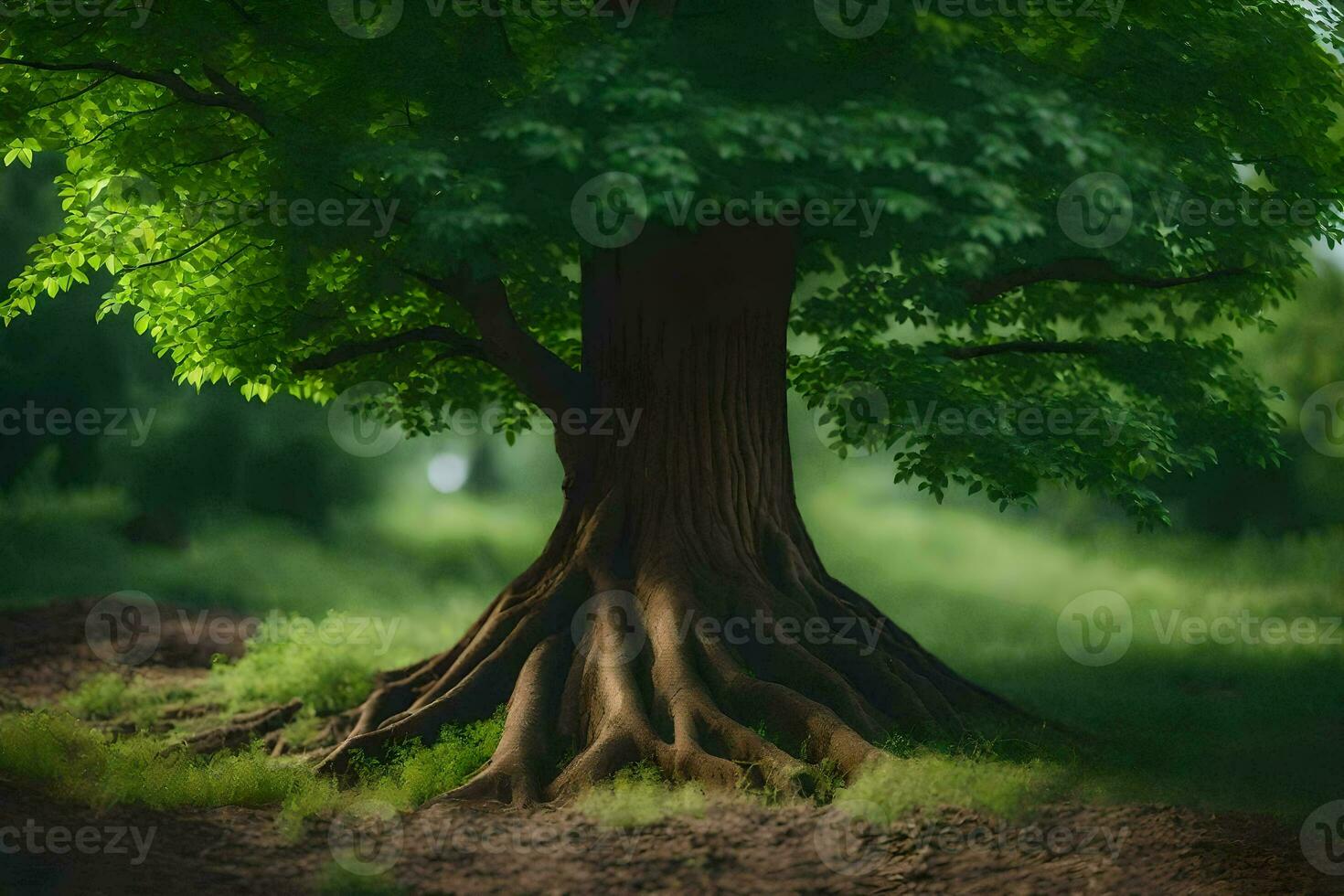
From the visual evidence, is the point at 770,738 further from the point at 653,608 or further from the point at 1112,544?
the point at 1112,544

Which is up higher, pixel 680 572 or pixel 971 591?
pixel 680 572

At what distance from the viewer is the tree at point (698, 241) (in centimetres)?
952

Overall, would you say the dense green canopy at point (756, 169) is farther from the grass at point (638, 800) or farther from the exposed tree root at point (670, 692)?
the grass at point (638, 800)

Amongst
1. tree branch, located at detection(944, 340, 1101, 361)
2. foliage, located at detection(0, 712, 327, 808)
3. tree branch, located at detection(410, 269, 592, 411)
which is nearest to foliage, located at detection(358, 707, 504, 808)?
foliage, located at detection(0, 712, 327, 808)

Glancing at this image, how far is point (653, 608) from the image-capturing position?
11.4 meters

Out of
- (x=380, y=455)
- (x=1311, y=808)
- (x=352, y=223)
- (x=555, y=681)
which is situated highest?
(x=352, y=223)

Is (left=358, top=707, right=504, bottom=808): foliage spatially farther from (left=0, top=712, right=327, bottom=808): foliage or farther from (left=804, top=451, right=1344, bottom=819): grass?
(left=804, top=451, right=1344, bottom=819): grass

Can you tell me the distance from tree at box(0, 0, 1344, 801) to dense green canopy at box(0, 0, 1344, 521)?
43 mm

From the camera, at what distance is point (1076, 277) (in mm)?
13031

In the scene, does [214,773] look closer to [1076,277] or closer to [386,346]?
[386,346]

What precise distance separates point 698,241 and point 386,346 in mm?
3386

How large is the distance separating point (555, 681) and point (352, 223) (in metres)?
4.20

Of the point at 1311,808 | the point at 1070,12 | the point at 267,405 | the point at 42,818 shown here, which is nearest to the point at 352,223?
the point at 42,818

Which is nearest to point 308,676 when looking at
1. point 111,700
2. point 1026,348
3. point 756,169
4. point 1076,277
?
point 111,700
